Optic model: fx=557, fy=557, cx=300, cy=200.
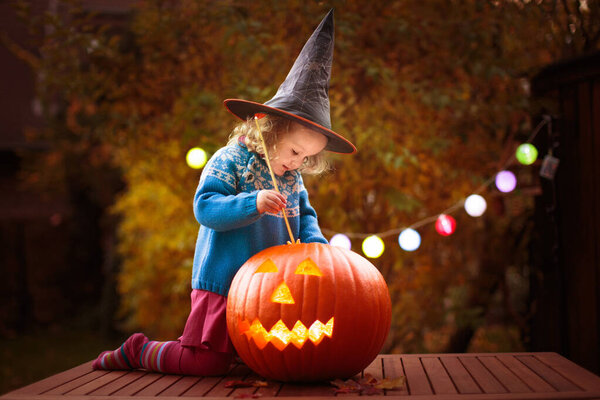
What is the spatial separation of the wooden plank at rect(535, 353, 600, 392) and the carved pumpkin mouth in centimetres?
99

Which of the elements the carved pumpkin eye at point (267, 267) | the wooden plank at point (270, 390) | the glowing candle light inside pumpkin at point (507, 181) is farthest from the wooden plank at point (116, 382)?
the glowing candle light inside pumpkin at point (507, 181)

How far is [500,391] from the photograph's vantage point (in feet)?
6.80

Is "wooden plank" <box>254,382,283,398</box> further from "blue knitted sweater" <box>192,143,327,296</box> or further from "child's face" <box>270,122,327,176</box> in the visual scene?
"child's face" <box>270,122,327,176</box>

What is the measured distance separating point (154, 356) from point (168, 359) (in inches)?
3.1

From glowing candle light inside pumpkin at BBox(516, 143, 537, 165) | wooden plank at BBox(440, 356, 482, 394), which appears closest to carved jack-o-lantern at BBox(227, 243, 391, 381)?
wooden plank at BBox(440, 356, 482, 394)

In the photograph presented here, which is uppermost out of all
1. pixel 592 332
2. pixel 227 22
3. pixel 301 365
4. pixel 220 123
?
pixel 227 22

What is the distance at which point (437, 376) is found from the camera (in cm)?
233

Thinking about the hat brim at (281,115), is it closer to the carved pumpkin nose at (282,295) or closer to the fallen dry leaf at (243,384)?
the carved pumpkin nose at (282,295)

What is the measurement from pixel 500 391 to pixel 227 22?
2621 millimetres

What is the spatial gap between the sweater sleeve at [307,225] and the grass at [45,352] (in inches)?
167

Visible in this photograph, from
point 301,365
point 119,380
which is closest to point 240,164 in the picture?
point 301,365

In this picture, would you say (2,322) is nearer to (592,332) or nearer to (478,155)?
(478,155)

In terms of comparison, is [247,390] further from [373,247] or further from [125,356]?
[373,247]

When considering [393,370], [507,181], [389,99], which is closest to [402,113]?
[389,99]
